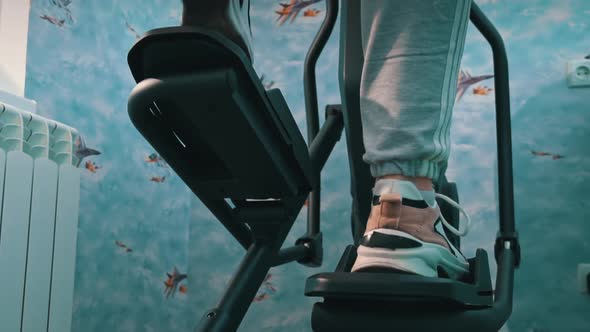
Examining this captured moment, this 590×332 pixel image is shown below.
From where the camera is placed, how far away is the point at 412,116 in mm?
714

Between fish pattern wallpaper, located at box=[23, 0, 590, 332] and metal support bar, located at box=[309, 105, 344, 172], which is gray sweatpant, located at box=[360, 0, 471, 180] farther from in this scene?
fish pattern wallpaper, located at box=[23, 0, 590, 332]

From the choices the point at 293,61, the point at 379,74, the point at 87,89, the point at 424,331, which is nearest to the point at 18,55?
the point at 87,89

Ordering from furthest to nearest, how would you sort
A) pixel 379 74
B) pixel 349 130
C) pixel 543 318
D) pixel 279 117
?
pixel 543 318 < pixel 349 130 < pixel 279 117 < pixel 379 74

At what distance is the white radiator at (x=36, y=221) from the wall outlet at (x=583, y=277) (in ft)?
5.76

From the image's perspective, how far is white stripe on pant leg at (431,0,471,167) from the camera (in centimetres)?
73

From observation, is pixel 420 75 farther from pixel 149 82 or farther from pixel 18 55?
pixel 18 55

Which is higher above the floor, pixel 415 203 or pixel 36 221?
pixel 415 203

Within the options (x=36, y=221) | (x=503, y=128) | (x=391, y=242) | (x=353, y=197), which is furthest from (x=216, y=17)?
(x=36, y=221)

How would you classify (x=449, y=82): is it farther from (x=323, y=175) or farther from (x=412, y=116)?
(x=323, y=175)

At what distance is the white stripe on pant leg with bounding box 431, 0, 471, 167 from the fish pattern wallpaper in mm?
1383

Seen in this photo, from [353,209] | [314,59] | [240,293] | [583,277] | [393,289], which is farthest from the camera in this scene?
[583,277]

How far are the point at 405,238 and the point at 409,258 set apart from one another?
26mm

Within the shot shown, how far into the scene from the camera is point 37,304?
4.90 ft

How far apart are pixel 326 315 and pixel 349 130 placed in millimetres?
463
